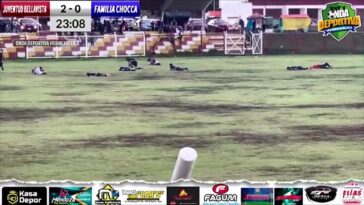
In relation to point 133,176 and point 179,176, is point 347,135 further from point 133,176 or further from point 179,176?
point 179,176

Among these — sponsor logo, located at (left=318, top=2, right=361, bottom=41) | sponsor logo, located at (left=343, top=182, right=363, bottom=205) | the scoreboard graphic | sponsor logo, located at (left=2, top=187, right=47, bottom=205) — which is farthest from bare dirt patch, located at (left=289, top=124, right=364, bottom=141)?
sponsor logo, located at (left=2, top=187, right=47, bottom=205)

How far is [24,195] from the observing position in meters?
4.64

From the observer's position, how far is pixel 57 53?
164 ft

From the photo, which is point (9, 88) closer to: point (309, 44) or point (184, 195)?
point (184, 195)

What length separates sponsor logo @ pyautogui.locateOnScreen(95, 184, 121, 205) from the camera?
15.4 ft

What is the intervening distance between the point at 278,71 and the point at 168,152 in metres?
23.3

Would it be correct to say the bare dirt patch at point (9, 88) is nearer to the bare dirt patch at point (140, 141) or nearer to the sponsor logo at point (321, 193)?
the bare dirt patch at point (140, 141)

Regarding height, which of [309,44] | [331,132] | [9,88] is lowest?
[331,132]

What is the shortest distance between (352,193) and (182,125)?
45.0 feet

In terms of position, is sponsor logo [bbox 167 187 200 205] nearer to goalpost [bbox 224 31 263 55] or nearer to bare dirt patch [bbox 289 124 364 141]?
bare dirt patch [bbox 289 124 364 141]

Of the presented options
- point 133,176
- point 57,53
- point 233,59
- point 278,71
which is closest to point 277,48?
point 233,59

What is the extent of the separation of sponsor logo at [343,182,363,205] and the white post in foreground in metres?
0.86

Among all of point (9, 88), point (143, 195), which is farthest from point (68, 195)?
point (9, 88)

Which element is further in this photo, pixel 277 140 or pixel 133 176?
pixel 277 140
